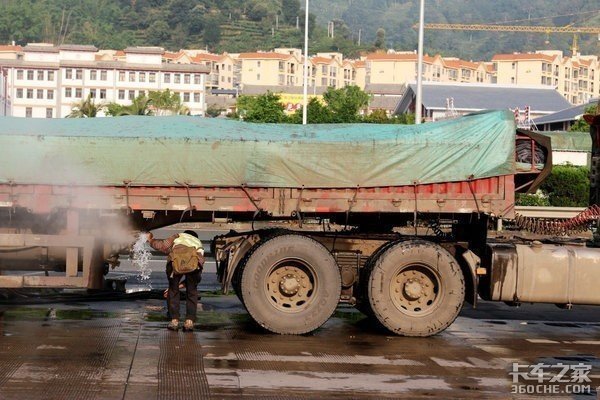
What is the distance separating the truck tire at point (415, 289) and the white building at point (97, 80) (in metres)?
142

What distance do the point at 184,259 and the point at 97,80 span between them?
147 meters

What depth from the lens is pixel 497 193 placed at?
14344 mm

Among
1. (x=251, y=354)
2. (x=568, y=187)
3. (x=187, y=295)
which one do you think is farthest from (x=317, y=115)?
(x=251, y=354)

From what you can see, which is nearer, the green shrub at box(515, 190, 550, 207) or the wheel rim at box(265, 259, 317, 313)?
the wheel rim at box(265, 259, 317, 313)

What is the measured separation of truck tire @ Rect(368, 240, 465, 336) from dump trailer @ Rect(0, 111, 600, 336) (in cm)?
2

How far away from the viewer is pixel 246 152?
14.0 m

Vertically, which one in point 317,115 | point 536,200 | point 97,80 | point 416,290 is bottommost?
point 416,290

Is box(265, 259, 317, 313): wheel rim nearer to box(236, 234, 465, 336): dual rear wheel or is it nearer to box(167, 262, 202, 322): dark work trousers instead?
box(236, 234, 465, 336): dual rear wheel

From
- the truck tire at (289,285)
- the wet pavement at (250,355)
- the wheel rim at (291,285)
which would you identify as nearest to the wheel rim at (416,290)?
the wet pavement at (250,355)

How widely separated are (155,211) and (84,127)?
4.68 feet

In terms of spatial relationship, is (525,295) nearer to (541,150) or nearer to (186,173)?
(541,150)

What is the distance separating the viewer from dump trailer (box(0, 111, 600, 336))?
13797 millimetres

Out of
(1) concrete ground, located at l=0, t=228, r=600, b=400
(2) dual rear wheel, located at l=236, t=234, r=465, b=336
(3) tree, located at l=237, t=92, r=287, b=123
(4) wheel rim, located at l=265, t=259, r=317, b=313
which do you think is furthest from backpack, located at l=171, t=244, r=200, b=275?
(3) tree, located at l=237, t=92, r=287, b=123

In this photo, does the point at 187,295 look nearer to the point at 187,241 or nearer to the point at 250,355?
the point at 187,241
